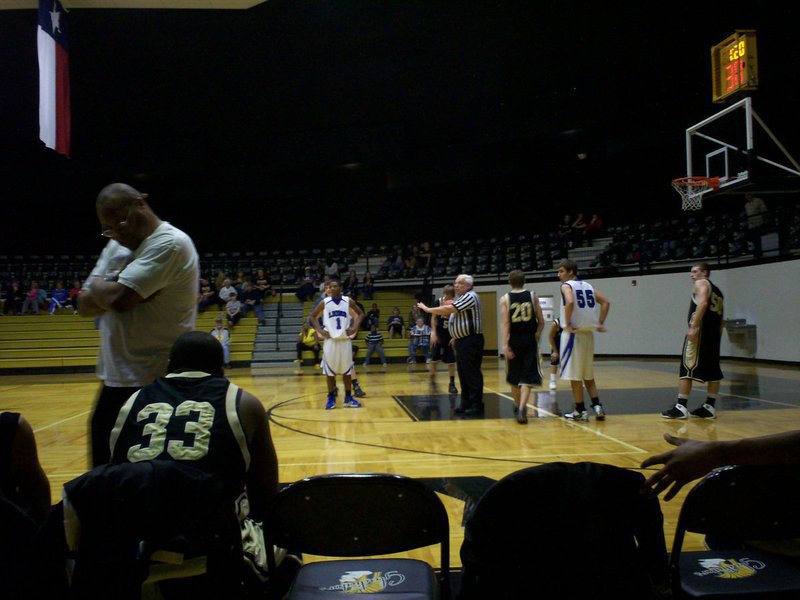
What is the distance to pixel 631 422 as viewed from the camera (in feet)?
22.2

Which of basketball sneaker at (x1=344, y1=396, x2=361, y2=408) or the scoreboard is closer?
basketball sneaker at (x1=344, y1=396, x2=361, y2=408)

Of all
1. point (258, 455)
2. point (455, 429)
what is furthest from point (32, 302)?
point (258, 455)

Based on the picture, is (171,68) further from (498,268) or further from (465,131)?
(498,268)

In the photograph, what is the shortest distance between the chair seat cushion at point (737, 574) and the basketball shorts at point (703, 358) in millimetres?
5253

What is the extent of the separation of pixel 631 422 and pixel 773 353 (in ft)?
29.8

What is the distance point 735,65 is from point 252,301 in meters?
14.3

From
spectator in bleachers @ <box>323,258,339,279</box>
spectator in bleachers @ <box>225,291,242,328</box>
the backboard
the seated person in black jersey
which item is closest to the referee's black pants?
the backboard

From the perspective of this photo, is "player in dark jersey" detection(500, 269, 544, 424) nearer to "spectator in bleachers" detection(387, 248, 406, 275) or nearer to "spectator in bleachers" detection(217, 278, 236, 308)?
"spectator in bleachers" detection(217, 278, 236, 308)

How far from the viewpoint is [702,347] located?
707 cm

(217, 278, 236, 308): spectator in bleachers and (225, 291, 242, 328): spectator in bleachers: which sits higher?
(217, 278, 236, 308): spectator in bleachers

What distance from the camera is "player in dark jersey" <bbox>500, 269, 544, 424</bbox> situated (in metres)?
6.94

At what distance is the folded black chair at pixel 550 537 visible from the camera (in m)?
1.56

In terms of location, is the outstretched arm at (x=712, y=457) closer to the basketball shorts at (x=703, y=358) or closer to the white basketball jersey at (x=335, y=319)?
the basketball shorts at (x=703, y=358)

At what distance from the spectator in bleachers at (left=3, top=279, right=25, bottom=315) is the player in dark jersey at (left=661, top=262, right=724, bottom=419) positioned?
789 inches
